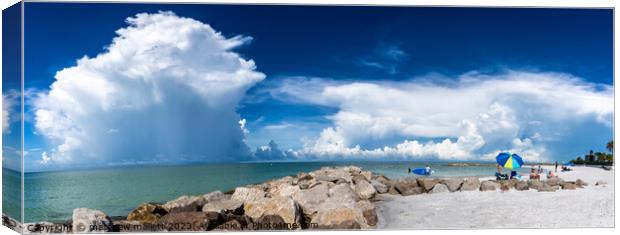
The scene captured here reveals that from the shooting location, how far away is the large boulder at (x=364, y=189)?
13648 millimetres

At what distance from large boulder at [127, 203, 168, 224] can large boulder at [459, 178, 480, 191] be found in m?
6.47

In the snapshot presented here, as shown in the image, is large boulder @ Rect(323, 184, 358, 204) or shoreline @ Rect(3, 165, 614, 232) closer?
shoreline @ Rect(3, 165, 614, 232)


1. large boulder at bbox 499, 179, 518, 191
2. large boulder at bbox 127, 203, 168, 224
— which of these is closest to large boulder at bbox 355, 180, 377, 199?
large boulder at bbox 499, 179, 518, 191

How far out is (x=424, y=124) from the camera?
40.9 feet

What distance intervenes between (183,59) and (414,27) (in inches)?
176

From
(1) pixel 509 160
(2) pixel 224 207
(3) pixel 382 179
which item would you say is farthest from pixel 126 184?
(1) pixel 509 160

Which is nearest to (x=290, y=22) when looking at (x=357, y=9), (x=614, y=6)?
(x=357, y=9)

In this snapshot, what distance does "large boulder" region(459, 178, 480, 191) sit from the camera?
44.7 ft

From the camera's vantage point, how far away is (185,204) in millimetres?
12008

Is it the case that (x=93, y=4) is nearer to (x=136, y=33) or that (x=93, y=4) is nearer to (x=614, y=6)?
(x=136, y=33)

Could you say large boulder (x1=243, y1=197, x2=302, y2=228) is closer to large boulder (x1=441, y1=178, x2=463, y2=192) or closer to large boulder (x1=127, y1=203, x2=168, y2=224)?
large boulder (x1=127, y1=203, x2=168, y2=224)

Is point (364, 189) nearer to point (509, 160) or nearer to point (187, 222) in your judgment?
point (509, 160)

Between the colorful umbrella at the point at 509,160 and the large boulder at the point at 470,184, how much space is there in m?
0.88

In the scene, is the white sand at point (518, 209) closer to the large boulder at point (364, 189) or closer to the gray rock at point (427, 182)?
the large boulder at point (364, 189)
